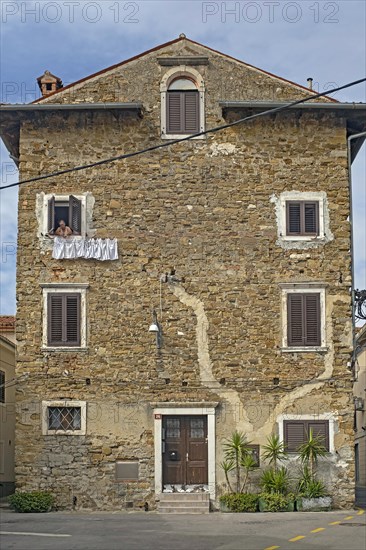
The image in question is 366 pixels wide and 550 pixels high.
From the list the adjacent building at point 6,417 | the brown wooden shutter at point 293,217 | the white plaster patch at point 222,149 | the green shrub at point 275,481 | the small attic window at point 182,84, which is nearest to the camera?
the green shrub at point 275,481

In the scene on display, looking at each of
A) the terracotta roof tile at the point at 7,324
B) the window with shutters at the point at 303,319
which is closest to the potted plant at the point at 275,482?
the window with shutters at the point at 303,319

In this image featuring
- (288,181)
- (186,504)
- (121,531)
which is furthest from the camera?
(288,181)

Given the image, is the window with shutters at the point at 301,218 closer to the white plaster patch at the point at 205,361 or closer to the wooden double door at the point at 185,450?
the white plaster patch at the point at 205,361

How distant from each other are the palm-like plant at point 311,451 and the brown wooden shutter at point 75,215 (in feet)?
27.1

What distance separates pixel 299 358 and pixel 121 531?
7.64 meters

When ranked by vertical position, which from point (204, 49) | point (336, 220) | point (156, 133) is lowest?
point (336, 220)

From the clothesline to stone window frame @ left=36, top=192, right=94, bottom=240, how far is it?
19 cm

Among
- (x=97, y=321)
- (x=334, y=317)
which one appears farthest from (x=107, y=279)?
(x=334, y=317)

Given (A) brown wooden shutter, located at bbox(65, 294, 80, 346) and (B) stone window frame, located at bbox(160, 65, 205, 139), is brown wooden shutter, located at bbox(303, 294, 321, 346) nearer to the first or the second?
(B) stone window frame, located at bbox(160, 65, 205, 139)

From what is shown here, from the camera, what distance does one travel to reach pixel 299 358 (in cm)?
2445

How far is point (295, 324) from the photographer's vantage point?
2453 centimetres

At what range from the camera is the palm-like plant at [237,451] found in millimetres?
23781

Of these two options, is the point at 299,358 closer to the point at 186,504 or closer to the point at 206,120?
the point at 186,504

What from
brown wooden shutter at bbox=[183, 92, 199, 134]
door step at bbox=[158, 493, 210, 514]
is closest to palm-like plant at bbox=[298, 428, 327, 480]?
door step at bbox=[158, 493, 210, 514]
